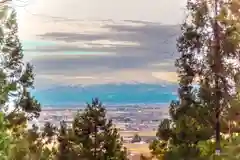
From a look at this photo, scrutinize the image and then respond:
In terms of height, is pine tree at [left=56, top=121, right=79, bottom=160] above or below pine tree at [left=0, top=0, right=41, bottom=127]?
below

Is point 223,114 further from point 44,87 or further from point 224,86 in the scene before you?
point 44,87

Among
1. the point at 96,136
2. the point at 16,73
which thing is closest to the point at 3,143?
the point at 16,73

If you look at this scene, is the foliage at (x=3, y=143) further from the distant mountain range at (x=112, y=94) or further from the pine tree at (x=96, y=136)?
the distant mountain range at (x=112, y=94)

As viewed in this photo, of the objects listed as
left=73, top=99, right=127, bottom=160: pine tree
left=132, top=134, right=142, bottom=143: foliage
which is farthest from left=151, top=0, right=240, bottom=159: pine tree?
left=132, top=134, right=142, bottom=143: foliage

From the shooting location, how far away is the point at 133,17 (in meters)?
3.95

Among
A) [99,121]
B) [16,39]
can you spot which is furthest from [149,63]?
[16,39]

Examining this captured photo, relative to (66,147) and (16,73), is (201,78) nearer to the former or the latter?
(66,147)

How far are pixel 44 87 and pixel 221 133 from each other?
1586mm

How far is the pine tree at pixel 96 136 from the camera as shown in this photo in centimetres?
334

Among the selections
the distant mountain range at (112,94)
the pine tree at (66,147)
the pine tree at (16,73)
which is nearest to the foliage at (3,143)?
the pine tree at (16,73)

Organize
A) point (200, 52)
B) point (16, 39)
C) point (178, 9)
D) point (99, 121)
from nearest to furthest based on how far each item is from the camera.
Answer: point (16, 39) < point (200, 52) < point (99, 121) < point (178, 9)

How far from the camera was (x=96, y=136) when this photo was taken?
3330 millimetres

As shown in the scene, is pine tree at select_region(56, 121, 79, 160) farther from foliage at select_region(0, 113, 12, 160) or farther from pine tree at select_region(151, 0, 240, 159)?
foliage at select_region(0, 113, 12, 160)

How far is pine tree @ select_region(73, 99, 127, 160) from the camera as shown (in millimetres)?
3336
